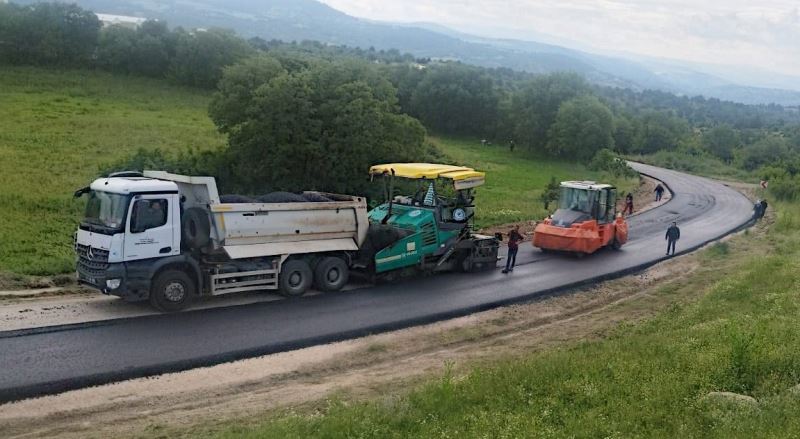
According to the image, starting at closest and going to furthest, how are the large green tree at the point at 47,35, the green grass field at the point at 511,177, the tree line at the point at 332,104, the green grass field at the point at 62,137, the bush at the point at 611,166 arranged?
the green grass field at the point at 62,137 → the tree line at the point at 332,104 → the green grass field at the point at 511,177 → the bush at the point at 611,166 → the large green tree at the point at 47,35

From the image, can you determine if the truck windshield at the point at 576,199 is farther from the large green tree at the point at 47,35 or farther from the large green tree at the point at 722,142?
the large green tree at the point at 722,142

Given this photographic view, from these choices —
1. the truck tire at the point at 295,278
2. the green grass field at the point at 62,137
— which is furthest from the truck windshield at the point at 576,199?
the green grass field at the point at 62,137

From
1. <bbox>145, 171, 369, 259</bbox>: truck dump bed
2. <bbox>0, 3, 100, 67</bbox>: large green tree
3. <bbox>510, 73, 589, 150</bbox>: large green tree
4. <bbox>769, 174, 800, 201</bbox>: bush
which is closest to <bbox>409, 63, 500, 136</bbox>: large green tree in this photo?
<bbox>510, 73, 589, 150</bbox>: large green tree

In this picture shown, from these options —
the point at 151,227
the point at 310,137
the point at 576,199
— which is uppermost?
the point at 310,137

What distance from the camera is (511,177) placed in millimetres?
49469

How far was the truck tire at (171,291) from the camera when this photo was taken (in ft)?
45.8

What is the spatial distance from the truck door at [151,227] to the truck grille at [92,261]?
44 centimetres

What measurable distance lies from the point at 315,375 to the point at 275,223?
15.4 ft

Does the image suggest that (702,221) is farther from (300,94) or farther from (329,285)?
(329,285)

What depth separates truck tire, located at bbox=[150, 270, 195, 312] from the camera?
13953 millimetres

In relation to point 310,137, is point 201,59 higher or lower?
higher

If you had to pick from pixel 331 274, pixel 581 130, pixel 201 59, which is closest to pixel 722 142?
pixel 581 130

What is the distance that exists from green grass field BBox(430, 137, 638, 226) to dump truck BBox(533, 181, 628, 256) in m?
4.21

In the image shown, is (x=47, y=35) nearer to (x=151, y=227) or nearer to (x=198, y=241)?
(x=198, y=241)
